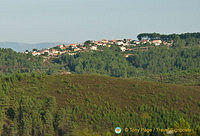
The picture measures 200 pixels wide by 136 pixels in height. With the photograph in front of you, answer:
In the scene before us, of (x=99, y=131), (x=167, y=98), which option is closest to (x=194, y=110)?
(x=167, y=98)

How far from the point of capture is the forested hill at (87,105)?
220 ft

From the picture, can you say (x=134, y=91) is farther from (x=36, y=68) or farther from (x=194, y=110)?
(x=36, y=68)

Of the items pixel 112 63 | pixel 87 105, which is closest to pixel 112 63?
pixel 112 63

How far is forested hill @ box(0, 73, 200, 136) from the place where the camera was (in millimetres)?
67125

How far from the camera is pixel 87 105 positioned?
7681 cm

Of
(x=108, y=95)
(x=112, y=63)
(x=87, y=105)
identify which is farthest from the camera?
(x=112, y=63)

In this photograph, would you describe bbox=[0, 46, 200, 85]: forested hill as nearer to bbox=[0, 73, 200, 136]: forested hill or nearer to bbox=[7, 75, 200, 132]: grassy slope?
bbox=[7, 75, 200, 132]: grassy slope

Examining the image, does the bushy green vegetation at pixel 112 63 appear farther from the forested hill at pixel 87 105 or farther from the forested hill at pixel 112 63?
the forested hill at pixel 87 105

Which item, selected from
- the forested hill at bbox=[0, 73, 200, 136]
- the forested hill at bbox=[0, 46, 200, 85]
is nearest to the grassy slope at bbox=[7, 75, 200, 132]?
the forested hill at bbox=[0, 73, 200, 136]

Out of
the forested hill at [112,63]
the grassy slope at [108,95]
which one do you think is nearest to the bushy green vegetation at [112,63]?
the forested hill at [112,63]

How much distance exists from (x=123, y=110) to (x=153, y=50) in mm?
123099

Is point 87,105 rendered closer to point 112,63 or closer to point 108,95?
point 108,95

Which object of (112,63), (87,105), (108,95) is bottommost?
(87,105)

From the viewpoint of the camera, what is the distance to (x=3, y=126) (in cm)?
6700
